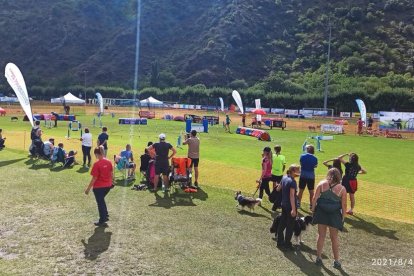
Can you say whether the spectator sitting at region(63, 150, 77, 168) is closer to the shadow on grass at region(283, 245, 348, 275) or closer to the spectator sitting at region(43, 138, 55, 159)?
the spectator sitting at region(43, 138, 55, 159)

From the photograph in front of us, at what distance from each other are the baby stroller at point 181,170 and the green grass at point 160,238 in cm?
63

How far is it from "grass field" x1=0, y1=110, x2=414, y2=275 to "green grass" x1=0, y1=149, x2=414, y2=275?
0.07ft

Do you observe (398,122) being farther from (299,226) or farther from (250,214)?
(299,226)

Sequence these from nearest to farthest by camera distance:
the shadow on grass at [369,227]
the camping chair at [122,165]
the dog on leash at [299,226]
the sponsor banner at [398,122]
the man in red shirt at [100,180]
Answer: the dog on leash at [299,226] → the man in red shirt at [100,180] → the shadow on grass at [369,227] → the camping chair at [122,165] → the sponsor banner at [398,122]

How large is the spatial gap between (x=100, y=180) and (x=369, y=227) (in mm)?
6925

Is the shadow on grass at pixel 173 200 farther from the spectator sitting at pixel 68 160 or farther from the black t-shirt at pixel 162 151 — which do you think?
the spectator sitting at pixel 68 160

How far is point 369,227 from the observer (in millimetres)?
11125

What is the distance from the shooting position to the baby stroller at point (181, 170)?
14097 mm

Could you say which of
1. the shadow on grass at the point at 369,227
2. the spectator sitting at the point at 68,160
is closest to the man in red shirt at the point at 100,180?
the shadow on grass at the point at 369,227

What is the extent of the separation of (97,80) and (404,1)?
78.2m

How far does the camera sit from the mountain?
96375 millimetres

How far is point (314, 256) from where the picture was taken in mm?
8867

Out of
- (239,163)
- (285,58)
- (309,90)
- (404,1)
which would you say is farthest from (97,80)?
(239,163)

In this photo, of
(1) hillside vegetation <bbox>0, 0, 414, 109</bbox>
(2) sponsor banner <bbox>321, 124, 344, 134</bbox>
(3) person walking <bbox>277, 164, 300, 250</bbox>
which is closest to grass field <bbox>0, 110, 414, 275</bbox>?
(3) person walking <bbox>277, 164, 300, 250</bbox>
